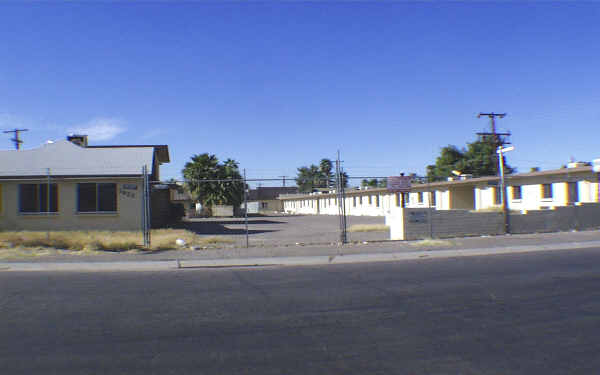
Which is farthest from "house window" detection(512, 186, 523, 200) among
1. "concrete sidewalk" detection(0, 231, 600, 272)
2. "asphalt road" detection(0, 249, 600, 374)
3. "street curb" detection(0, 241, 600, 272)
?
"asphalt road" detection(0, 249, 600, 374)

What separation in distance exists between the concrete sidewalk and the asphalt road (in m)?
1.86

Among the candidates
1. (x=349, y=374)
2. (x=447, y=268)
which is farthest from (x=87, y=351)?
(x=447, y=268)

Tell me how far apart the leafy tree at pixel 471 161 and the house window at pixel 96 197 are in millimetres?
36989

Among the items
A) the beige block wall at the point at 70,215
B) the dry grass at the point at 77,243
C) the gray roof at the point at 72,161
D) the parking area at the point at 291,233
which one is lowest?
the parking area at the point at 291,233

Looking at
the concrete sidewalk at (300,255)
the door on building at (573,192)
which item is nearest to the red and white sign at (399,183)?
the concrete sidewalk at (300,255)

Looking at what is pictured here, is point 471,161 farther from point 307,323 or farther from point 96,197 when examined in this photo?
point 307,323

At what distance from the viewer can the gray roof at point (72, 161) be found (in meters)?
20.5

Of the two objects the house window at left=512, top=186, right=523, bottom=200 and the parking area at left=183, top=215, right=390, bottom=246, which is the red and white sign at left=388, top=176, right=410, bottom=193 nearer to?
the parking area at left=183, top=215, right=390, bottom=246

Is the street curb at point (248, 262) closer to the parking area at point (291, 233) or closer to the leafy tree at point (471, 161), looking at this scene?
the parking area at point (291, 233)

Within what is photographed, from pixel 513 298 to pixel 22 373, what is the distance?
6.90 m

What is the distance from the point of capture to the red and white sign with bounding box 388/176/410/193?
15.2 meters

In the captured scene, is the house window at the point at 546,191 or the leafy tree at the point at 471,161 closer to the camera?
the house window at the point at 546,191

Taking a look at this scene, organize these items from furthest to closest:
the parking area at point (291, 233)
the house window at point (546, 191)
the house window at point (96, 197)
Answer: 1. the house window at point (546, 191)
2. the house window at point (96, 197)
3. the parking area at point (291, 233)

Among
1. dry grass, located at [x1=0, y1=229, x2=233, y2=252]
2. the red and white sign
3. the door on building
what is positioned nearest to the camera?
dry grass, located at [x1=0, y1=229, x2=233, y2=252]
